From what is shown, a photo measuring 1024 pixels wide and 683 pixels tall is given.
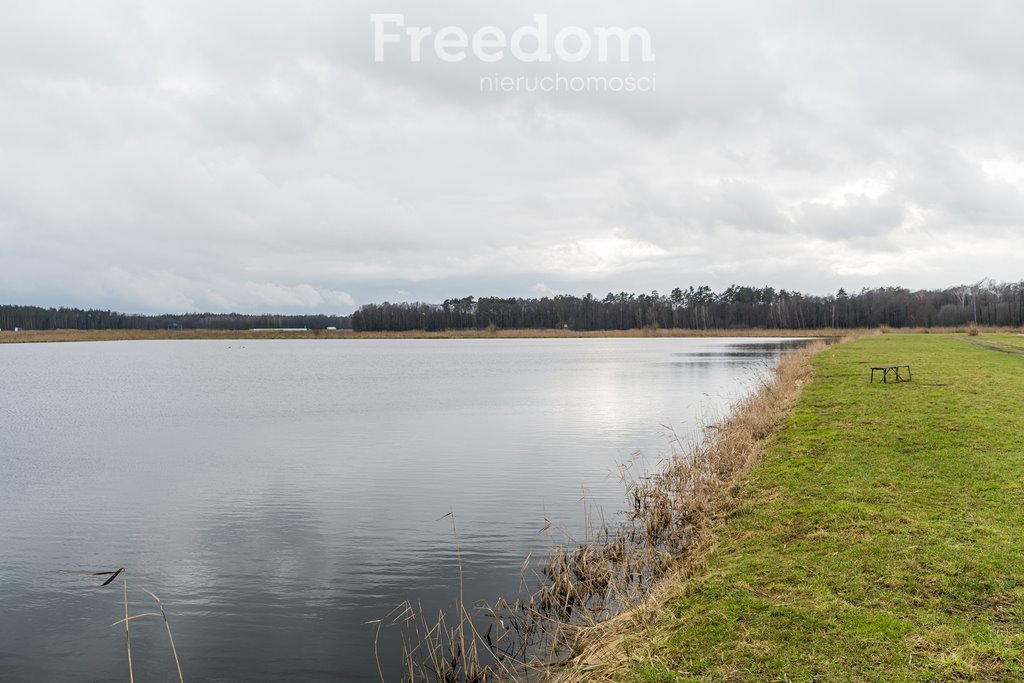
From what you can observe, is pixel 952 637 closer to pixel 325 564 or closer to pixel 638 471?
pixel 325 564

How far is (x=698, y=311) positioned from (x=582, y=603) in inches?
6089

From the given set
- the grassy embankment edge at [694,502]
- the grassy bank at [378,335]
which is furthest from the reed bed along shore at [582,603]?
the grassy bank at [378,335]

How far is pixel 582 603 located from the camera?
26.1 feet

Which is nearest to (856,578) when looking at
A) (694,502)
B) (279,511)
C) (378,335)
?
(694,502)

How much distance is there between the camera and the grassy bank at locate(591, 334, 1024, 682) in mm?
5246

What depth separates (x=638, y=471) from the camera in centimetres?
1501

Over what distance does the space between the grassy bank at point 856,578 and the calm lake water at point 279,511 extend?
2.69 meters

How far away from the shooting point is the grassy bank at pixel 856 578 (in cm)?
525

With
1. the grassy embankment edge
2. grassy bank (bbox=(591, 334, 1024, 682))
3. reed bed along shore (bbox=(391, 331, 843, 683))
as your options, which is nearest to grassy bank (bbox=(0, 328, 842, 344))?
the grassy embankment edge

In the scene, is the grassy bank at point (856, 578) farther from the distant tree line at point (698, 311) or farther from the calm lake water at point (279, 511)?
the distant tree line at point (698, 311)

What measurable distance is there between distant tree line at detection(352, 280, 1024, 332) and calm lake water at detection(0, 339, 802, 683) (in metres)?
128

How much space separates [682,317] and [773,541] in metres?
154

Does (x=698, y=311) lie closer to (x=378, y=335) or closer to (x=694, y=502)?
(x=378, y=335)

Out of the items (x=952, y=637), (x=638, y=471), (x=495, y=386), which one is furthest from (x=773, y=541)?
(x=495, y=386)
